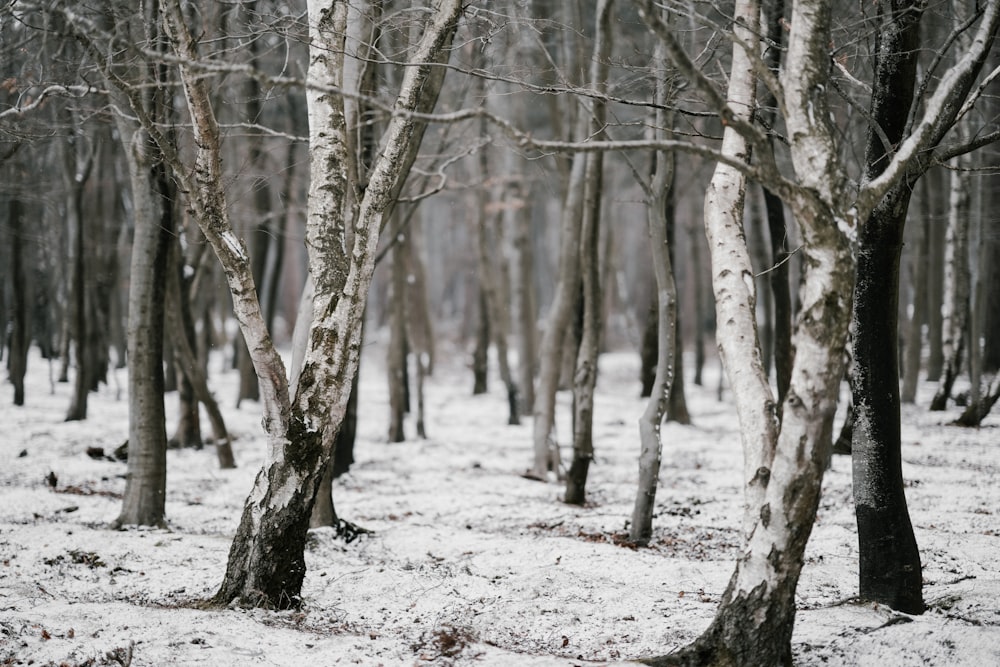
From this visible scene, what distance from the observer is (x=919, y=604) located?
4.74m

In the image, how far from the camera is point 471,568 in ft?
20.3

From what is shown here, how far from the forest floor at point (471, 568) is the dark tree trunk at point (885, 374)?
9.8 inches

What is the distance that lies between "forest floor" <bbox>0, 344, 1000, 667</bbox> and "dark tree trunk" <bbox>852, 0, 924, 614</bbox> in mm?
249

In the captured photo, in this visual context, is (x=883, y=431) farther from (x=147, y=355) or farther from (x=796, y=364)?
(x=147, y=355)

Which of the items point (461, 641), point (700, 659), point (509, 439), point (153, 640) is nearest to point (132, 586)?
point (153, 640)

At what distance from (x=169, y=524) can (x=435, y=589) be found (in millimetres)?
3523

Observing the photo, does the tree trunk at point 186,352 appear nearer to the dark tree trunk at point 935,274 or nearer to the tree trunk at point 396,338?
the tree trunk at point 396,338

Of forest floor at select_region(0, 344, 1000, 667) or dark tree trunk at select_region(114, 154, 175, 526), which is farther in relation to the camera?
dark tree trunk at select_region(114, 154, 175, 526)

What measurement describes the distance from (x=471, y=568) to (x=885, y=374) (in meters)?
3.41

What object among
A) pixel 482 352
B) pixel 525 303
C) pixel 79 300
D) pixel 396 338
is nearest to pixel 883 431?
pixel 396 338

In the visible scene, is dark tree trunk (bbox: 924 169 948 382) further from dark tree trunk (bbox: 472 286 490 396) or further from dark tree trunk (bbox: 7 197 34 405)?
dark tree trunk (bbox: 7 197 34 405)

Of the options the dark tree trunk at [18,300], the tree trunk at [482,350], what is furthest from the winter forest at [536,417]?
the tree trunk at [482,350]

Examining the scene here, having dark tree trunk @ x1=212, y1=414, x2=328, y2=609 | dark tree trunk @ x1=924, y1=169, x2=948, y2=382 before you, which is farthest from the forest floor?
dark tree trunk @ x1=924, y1=169, x2=948, y2=382

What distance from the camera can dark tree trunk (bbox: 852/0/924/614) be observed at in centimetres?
475
